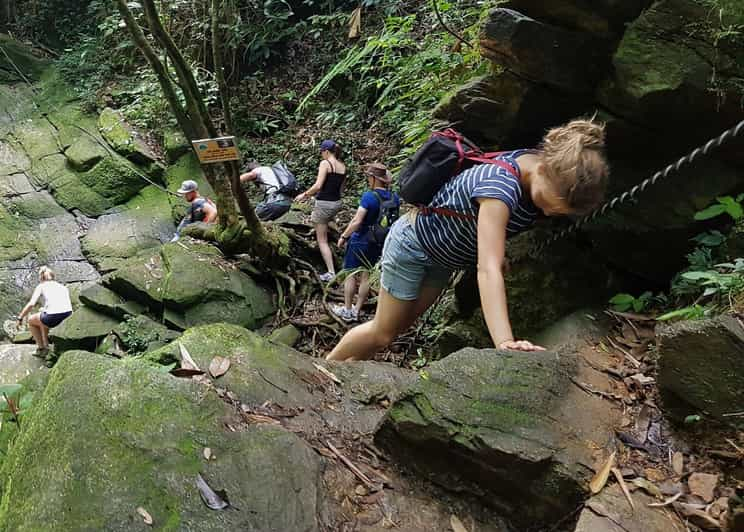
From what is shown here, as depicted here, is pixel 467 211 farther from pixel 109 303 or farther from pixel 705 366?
pixel 109 303

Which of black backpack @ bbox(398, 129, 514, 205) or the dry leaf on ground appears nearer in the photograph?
the dry leaf on ground

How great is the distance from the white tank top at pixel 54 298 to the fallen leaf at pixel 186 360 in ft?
21.2

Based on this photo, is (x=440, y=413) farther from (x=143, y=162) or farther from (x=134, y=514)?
(x=143, y=162)

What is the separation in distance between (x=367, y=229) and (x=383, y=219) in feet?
0.72

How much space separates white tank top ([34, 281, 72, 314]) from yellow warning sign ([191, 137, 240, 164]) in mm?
4496

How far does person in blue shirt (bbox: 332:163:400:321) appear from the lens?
6.00 metres

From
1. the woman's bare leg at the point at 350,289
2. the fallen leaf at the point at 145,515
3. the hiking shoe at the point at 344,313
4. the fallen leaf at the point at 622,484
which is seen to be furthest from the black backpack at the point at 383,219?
the fallen leaf at the point at 145,515

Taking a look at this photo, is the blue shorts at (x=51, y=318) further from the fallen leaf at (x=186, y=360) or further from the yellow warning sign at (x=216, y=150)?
the fallen leaf at (x=186, y=360)

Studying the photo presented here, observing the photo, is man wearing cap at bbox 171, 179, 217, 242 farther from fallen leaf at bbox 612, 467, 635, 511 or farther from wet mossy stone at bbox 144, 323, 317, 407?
fallen leaf at bbox 612, 467, 635, 511

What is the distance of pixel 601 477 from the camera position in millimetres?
1731

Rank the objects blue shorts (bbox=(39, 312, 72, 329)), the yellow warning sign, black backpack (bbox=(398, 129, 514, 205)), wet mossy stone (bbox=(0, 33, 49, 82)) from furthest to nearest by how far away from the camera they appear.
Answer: wet mossy stone (bbox=(0, 33, 49, 82))
blue shorts (bbox=(39, 312, 72, 329))
the yellow warning sign
black backpack (bbox=(398, 129, 514, 205))

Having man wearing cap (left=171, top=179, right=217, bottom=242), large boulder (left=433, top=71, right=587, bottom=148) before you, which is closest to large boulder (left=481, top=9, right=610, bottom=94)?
large boulder (left=433, top=71, right=587, bottom=148)

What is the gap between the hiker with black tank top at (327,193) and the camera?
7156 mm

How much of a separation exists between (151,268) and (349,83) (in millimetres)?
5765
